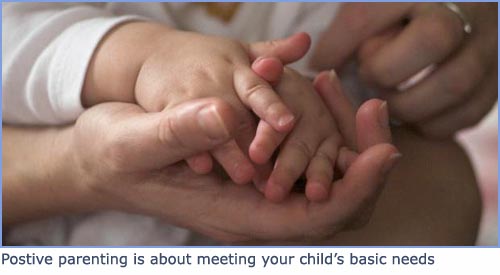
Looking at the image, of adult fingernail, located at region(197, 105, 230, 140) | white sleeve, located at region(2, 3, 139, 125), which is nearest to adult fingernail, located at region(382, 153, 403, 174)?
adult fingernail, located at region(197, 105, 230, 140)

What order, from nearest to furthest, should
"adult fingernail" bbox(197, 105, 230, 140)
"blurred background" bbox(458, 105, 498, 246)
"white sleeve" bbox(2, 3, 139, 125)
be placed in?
"adult fingernail" bbox(197, 105, 230, 140)
"white sleeve" bbox(2, 3, 139, 125)
"blurred background" bbox(458, 105, 498, 246)

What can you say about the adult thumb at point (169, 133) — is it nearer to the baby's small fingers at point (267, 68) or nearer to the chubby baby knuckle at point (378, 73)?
the baby's small fingers at point (267, 68)

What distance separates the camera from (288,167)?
0.43m

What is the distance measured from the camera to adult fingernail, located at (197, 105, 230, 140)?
38 cm

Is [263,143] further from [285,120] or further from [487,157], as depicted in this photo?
[487,157]

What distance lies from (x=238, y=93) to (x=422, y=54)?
0.19 meters

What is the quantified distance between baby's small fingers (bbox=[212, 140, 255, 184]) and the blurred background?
1.27 feet

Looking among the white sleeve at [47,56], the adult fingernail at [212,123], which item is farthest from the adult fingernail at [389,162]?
the white sleeve at [47,56]

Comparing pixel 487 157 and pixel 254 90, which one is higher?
pixel 254 90

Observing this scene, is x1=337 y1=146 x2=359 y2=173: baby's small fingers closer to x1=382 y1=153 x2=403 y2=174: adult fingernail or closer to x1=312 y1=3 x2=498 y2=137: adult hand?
x1=382 y1=153 x2=403 y2=174: adult fingernail

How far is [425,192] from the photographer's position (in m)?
0.59

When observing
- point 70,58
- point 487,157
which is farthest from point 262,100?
point 487,157
